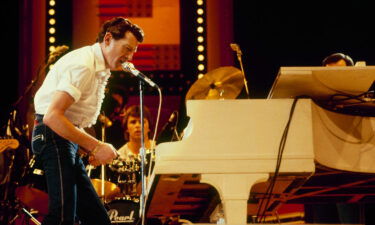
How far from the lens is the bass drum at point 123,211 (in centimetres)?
537

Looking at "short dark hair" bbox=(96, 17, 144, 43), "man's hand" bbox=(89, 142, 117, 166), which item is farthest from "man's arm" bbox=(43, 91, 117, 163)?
"short dark hair" bbox=(96, 17, 144, 43)

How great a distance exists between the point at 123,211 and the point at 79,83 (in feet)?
8.22

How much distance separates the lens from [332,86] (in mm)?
3176

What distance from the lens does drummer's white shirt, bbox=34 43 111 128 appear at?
3.09m

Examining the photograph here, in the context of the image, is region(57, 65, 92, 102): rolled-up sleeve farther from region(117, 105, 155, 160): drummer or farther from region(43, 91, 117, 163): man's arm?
region(117, 105, 155, 160): drummer

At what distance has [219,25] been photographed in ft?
23.0

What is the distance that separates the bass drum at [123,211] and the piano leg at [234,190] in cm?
252

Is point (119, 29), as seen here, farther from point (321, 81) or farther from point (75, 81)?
point (321, 81)

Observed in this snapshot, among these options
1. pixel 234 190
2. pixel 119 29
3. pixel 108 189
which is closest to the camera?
pixel 234 190

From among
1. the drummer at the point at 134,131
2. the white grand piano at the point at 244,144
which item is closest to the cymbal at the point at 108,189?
the drummer at the point at 134,131

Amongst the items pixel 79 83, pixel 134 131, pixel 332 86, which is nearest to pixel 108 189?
pixel 134 131

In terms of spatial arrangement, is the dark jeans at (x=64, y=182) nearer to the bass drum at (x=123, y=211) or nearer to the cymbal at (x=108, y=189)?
the cymbal at (x=108, y=189)

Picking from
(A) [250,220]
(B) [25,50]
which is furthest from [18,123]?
(A) [250,220]

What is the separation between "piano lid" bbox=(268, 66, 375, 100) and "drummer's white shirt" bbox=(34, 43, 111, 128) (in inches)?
37.0
